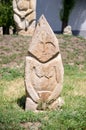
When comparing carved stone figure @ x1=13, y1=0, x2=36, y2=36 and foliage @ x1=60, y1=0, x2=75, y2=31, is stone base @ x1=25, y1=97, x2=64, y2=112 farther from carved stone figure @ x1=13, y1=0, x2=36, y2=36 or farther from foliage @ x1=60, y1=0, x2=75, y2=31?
foliage @ x1=60, y1=0, x2=75, y2=31

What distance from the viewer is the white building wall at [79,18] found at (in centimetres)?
2158

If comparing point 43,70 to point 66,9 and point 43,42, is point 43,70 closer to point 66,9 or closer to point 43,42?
point 43,42

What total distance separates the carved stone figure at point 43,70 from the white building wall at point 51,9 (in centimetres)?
1406

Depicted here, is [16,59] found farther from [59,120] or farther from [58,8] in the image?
[58,8]

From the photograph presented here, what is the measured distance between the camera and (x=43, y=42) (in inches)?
280

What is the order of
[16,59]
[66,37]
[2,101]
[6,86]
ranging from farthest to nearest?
[66,37] → [16,59] → [6,86] → [2,101]

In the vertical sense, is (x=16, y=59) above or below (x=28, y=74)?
below

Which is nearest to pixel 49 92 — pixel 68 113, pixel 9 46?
pixel 68 113

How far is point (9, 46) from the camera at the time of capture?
1284cm

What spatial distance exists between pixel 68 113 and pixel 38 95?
2.69 ft

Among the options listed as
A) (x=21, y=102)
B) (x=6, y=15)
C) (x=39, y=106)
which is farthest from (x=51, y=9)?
(x=39, y=106)

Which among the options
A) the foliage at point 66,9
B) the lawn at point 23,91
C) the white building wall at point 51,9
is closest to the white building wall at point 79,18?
the white building wall at point 51,9

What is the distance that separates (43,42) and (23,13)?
7682 mm

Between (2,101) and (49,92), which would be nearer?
(49,92)
